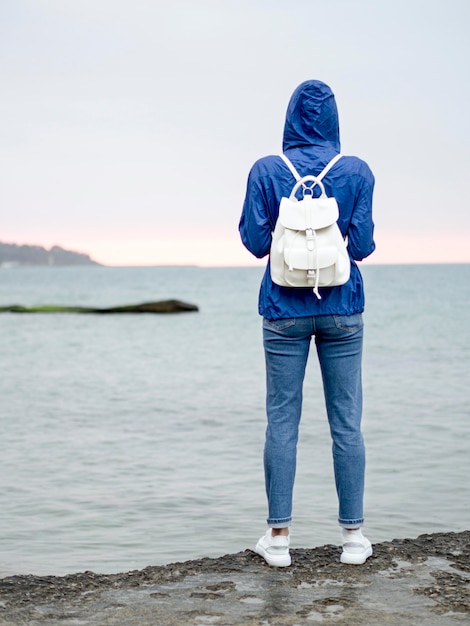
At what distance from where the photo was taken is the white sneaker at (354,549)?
439 centimetres

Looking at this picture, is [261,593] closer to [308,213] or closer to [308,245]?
[308,245]

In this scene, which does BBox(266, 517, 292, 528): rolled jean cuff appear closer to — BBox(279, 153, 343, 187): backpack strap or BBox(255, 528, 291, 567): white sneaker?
BBox(255, 528, 291, 567): white sneaker

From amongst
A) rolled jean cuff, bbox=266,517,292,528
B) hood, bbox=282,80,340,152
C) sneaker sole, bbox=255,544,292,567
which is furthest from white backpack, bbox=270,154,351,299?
sneaker sole, bbox=255,544,292,567

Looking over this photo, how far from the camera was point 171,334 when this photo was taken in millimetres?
30750

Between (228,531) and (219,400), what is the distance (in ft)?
24.6

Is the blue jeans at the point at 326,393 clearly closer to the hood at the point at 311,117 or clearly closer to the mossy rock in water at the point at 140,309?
the hood at the point at 311,117

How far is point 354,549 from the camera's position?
173 inches

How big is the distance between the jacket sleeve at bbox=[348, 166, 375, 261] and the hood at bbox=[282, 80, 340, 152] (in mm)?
229

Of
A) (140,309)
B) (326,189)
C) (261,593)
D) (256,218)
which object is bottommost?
(140,309)

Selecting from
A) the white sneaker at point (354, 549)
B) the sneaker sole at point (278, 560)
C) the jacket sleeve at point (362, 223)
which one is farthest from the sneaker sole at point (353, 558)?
the jacket sleeve at point (362, 223)

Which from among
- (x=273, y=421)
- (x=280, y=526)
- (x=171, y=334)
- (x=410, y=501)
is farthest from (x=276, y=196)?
(x=171, y=334)

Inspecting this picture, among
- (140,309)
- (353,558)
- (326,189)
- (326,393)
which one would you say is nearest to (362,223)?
(326,189)

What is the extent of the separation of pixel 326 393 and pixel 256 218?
2.83ft

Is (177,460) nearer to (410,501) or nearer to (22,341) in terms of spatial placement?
(410,501)
